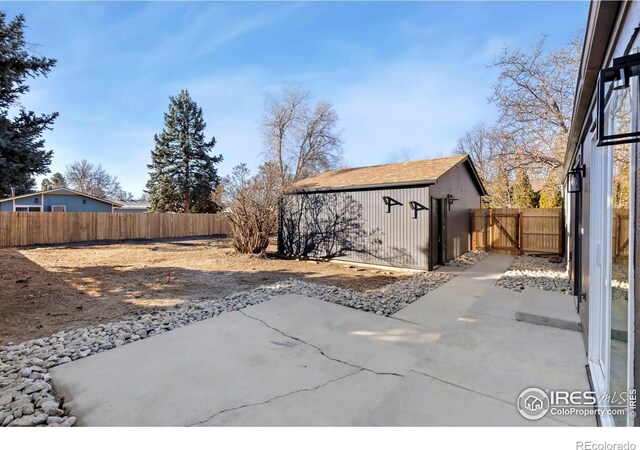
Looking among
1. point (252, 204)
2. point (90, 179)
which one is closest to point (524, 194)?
point (252, 204)

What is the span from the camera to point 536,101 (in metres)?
14.0

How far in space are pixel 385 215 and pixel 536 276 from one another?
404cm

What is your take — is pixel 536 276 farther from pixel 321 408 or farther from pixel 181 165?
pixel 181 165

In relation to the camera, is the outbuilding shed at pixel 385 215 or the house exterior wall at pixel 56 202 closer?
the outbuilding shed at pixel 385 215

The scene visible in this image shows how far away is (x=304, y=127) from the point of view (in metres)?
25.7

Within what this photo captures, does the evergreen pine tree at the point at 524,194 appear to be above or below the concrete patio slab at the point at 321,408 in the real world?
above

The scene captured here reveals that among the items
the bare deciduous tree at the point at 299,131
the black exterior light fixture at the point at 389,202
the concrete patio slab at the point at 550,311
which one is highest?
the bare deciduous tree at the point at 299,131

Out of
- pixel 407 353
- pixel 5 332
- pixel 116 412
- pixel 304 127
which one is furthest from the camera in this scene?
pixel 304 127

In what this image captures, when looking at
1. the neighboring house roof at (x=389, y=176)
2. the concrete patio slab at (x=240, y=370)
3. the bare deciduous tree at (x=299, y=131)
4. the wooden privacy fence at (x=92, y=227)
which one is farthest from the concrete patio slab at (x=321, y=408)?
the bare deciduous tree at (x=299, y=131)

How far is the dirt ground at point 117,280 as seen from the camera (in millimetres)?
4527

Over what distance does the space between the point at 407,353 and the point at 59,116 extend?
918cm

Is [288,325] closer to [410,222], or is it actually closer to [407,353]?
[407,353]

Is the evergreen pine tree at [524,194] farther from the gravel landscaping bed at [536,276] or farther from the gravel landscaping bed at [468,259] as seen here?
the gravel landscaping bed at [536,276]
